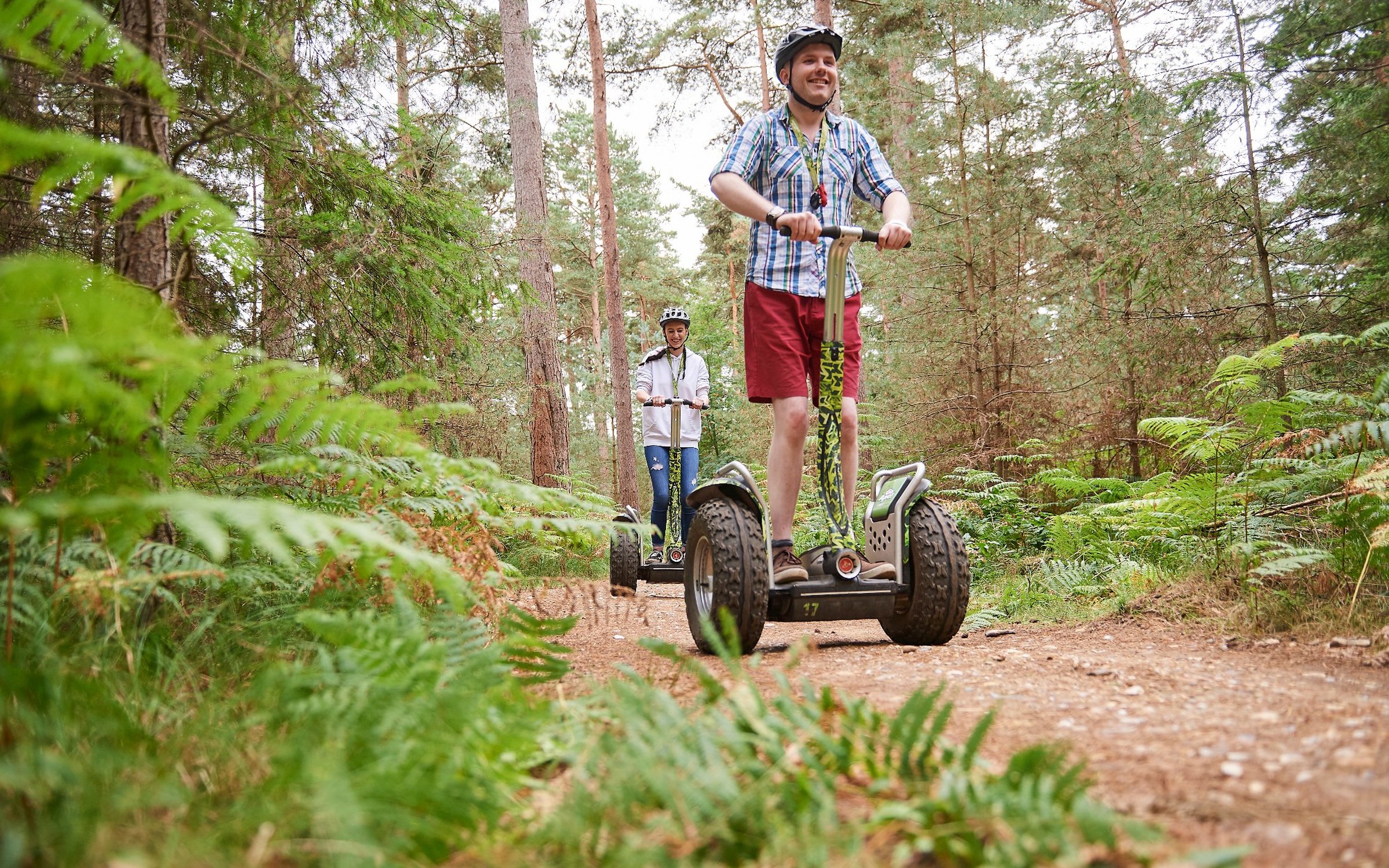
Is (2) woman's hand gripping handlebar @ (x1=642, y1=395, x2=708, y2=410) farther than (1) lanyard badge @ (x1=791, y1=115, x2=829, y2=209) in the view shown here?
Yes

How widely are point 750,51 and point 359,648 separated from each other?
16.9 meters

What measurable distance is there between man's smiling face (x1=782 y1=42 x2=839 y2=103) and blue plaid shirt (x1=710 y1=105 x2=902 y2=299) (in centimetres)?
16

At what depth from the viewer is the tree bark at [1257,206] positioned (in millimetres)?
7004

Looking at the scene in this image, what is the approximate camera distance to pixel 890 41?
12.1 meters

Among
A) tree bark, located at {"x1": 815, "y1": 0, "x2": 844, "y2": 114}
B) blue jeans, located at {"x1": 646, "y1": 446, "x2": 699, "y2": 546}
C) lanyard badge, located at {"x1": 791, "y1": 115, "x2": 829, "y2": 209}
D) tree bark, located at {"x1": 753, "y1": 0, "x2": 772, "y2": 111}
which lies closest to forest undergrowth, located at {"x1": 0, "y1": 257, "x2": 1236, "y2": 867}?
lanyard badge, located at {"x1": 791, "y1": 115, "x2": 829, "y2": 209}

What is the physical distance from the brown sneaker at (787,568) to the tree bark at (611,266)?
10.2 m

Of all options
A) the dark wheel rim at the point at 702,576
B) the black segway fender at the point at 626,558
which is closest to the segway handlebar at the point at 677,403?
the black segway fender at the point at 626,558

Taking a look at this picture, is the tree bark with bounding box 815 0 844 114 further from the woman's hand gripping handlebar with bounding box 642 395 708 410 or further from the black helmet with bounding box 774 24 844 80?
the black helmet with bounding box 774 24 844 80

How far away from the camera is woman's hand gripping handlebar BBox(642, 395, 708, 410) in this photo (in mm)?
7180

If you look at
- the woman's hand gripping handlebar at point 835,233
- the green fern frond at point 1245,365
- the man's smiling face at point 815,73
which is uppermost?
the man's smiling face at point 815,73

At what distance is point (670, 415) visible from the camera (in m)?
7.51

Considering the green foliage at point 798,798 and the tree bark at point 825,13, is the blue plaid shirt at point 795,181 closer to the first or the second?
the green foliage at point 798,798

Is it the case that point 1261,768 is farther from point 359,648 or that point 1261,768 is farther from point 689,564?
point 689,564

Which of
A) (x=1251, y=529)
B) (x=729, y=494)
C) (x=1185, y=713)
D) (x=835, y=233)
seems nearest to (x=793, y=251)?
(x=835, y=233)
